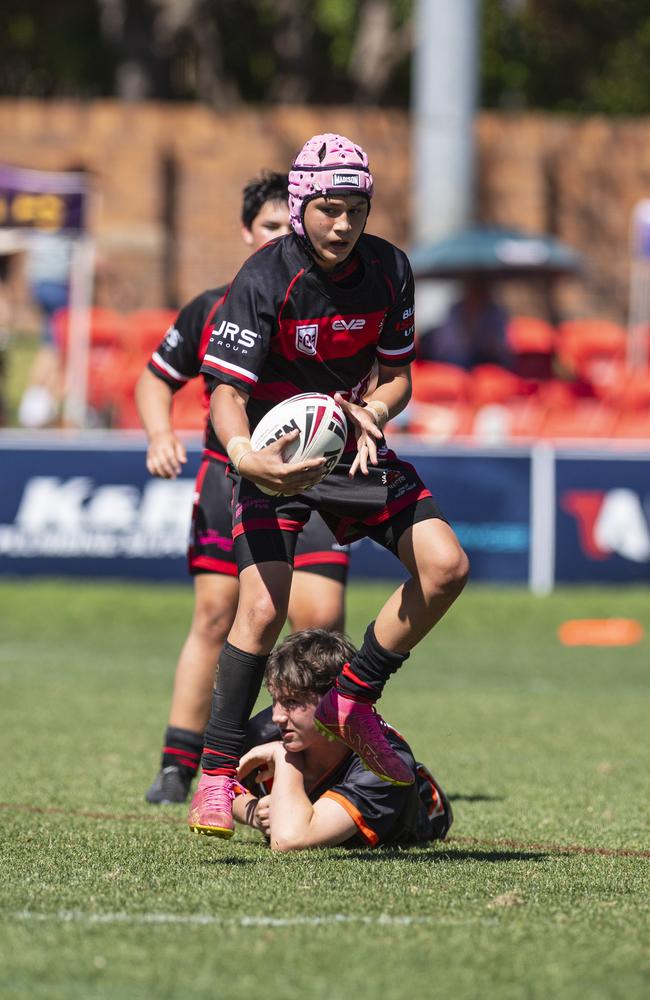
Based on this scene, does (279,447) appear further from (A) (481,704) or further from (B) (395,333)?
(A) (481,704)

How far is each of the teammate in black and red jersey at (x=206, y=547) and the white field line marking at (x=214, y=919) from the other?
2.21 m

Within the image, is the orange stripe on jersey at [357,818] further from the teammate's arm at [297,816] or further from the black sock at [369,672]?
the black sock at [369,672]

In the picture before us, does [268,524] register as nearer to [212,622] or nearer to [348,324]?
[348,324]

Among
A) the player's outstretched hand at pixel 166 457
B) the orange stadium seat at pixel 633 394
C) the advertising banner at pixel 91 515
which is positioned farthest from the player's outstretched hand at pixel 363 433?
the orange stadium seat at pixel 633 394

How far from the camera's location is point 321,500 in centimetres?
525

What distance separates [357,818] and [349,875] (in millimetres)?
525

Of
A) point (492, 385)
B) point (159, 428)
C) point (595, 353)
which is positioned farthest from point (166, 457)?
point (595, 353)

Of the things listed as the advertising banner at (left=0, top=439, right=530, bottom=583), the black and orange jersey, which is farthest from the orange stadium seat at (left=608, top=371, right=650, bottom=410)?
the black and orange jersey

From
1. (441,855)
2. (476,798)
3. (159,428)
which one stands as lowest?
(476,798)

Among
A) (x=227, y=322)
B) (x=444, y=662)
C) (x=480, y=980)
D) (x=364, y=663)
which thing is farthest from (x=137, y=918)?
(x=444, y=662)

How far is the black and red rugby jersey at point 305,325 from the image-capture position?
17.2 ft

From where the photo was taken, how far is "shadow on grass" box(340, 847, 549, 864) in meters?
5.31

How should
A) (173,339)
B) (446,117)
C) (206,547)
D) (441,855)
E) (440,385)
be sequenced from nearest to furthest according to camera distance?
(441,855)
(206,547)
(173,339)
(440,385)
(446,117)

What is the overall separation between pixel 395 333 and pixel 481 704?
5038mm
